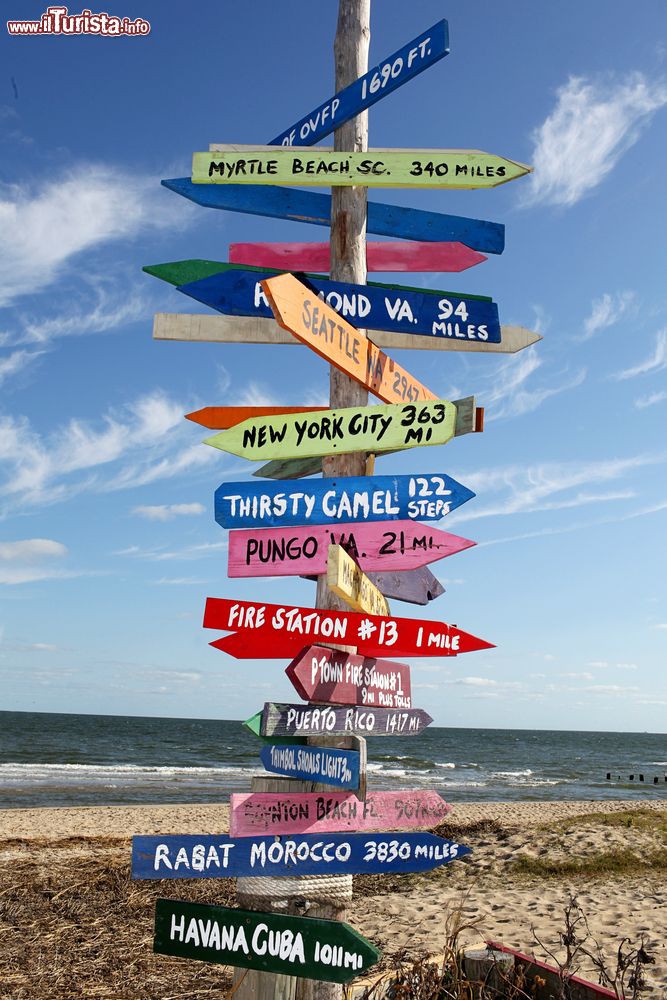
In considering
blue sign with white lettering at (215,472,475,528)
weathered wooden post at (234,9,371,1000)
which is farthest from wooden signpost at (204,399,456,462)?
weathered wooden post at (234,9,371,1000)

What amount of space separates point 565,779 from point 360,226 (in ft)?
157

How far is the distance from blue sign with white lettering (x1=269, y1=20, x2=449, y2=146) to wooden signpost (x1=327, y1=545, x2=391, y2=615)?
8.42 feet

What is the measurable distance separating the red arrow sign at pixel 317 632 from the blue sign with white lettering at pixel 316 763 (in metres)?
0.46

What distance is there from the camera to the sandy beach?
6457mm

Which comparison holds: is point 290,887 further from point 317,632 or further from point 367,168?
point 367,168

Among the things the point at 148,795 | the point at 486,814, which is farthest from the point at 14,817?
the point at 486,814

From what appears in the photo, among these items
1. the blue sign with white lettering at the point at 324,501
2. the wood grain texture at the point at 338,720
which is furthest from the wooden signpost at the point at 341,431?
the wood grain texture at the point at 338,720

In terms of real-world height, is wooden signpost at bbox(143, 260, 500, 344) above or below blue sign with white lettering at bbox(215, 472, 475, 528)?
above

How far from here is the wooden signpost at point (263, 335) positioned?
14.4 ft

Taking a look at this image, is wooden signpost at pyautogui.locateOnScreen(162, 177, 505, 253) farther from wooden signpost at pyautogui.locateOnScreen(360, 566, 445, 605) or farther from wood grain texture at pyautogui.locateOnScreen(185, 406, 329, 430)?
wooden signpost at pyautogui.locateOnScreen(360, 566, 445, 605)

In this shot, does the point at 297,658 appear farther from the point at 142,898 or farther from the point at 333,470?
the point at 142,898

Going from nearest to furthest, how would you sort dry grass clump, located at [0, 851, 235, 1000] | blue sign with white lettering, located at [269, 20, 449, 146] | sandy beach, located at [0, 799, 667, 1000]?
blue sign with white lettering, located at [269, 20, 449, 146], dry grass clump, located at [0, 851, 235, 1000], sandy beach, located at [0, 799, 667, 1000]

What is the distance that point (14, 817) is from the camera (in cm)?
2052

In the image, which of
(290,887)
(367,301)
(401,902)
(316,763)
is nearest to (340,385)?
(367,301)
